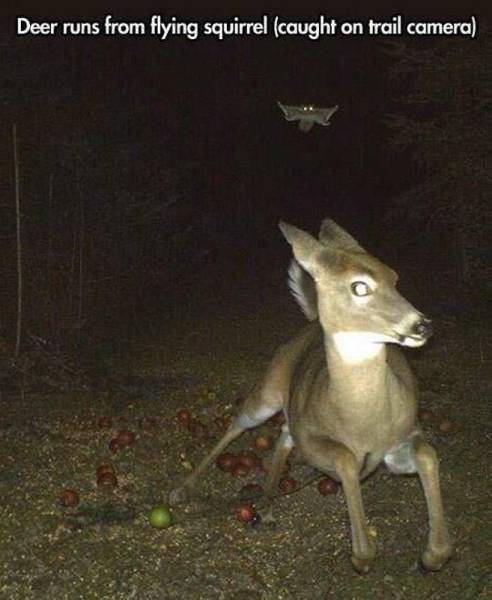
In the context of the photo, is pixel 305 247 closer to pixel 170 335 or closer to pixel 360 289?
pixel 360 289

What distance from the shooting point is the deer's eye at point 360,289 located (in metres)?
3.88

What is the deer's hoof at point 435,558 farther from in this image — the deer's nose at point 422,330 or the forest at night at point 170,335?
the deer's nose at point 422,330

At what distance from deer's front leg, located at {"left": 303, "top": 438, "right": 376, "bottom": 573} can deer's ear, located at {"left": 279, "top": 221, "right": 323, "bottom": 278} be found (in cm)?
85

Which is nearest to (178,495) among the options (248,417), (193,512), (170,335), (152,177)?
(193,512)

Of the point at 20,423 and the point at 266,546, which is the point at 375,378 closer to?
the point at 266,546

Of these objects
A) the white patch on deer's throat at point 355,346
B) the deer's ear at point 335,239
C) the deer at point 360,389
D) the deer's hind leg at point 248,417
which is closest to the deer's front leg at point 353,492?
the deer at point 360,389

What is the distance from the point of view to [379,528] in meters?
4.70

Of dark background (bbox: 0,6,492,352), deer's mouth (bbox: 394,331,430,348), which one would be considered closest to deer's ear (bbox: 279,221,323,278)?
deer's mouth (bbox: 394,331,430,348)

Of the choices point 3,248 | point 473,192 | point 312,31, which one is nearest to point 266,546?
point 3,248

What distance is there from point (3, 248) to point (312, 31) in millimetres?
4304

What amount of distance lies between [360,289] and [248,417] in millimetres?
1951

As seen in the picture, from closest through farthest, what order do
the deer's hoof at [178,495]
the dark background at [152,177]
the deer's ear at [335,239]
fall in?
the deer's ear at [335,239] < the deer's hoof at [178,495] < the dark background at [152,177]

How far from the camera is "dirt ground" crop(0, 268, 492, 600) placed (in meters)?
4.21

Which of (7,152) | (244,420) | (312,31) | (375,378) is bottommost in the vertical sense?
(244,420)
